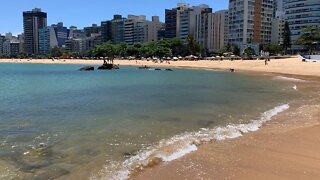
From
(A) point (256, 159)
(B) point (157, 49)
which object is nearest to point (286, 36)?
(B) point (157, 49)

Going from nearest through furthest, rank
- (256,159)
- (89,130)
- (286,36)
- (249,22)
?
(256,159) → (89,130) → (286,36) → (249,22)

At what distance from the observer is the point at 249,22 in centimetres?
17925

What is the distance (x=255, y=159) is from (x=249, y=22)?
583 feet

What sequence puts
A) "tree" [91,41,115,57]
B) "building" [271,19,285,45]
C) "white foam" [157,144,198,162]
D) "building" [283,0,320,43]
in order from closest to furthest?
"white foam" [157,144,198,162], "building" [283,0,320,43], "tree" [91,41,115,57], "building" [271,19,285,45]

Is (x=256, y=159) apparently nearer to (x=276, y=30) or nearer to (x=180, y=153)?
(x=180, y=153)

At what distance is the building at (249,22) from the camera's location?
7003 inches

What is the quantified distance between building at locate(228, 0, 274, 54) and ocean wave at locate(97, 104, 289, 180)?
162 metres

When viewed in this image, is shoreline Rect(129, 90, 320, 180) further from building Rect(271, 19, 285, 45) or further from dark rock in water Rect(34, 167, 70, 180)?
building Rect(271, 19, 285, 45)

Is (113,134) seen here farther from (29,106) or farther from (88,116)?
(29,106)

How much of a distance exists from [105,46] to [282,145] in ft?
550

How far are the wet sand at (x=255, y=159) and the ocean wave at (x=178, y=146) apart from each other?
11.7 inches

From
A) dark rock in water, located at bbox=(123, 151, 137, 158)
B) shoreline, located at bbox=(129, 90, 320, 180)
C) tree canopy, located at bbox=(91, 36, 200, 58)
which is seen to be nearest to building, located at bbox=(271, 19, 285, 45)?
tree canopy, located at bbox=(91, 36, 200, 58)

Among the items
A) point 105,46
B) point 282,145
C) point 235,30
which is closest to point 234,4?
point 235,30

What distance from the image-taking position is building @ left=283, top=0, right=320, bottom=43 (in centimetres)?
15350
